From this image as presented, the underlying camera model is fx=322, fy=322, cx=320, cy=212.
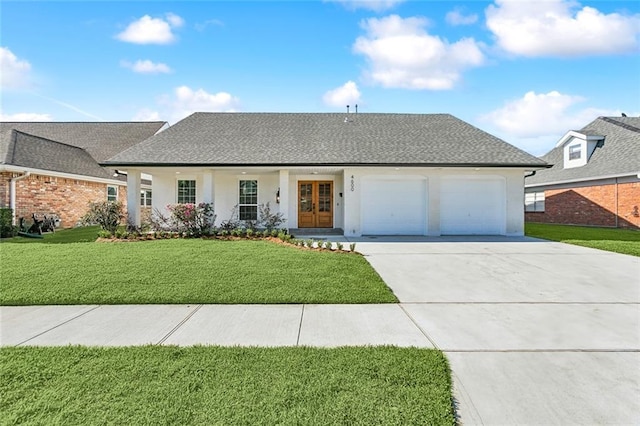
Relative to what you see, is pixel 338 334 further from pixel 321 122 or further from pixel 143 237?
pixel 321 122

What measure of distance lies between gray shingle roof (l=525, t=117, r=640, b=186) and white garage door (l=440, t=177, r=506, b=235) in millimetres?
8552

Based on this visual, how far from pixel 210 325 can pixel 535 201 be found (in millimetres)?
26009

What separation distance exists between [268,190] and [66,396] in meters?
13.4

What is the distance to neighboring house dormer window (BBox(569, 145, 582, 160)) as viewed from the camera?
20.9m

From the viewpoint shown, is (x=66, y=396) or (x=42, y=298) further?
(x=42, y=298)

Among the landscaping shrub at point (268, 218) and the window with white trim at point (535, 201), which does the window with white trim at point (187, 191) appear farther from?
the window with white trim at point (535, 201)

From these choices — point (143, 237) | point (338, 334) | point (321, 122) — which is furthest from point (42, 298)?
point (321, 122)

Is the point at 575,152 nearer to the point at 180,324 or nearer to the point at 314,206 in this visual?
the point at 314,206

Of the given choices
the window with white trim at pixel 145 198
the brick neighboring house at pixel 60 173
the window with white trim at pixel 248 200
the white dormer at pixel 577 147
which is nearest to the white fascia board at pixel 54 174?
the brick neighboring house at pixel 60 173

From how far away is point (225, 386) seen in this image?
279 cm

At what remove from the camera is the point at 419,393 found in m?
2.70

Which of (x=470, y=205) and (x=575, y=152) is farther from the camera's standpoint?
(x=575, y=152)

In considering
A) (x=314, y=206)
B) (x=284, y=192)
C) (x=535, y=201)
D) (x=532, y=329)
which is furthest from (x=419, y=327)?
(x=535, y=201)

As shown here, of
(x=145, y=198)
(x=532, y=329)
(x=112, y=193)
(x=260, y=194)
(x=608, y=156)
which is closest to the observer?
(x=532, y=329)
